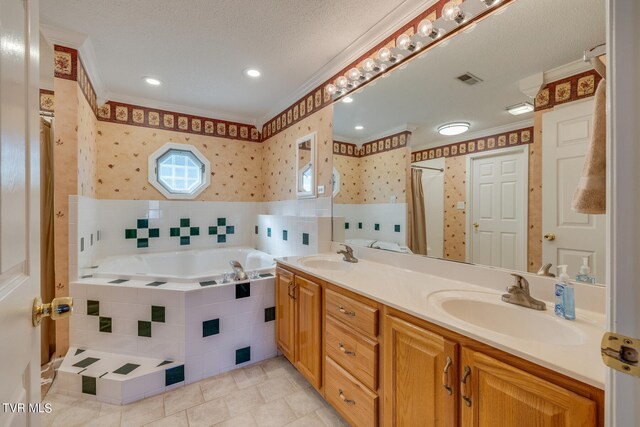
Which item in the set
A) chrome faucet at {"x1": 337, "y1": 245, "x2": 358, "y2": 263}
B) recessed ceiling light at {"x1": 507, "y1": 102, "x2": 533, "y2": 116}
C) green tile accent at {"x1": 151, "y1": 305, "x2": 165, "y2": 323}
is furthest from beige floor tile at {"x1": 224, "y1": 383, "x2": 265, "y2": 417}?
recessed ceiling light at {"x1": 507, "y1": 102, "x2": 533, "y2": 116}

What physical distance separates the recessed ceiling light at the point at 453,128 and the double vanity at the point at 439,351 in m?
0.73

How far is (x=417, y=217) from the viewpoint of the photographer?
5.65 ft

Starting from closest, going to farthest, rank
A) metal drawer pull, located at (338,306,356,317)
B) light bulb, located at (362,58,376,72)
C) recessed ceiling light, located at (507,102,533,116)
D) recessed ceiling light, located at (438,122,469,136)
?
1. recessed ceiling light, located at (507,102,533,116)
2. metal drawer pull, located at (338,306,356,317)
3. recessed ceiling light, located at (438,122,469,136)
4. light bulb, located at (362,58,376,72)

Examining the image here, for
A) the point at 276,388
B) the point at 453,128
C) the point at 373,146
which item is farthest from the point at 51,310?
the point at 373,146

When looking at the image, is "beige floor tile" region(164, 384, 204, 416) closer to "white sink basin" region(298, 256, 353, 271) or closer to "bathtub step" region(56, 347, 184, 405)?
"bathtub step" region(56, 347, 184, 405)

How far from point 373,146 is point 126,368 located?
229 cm

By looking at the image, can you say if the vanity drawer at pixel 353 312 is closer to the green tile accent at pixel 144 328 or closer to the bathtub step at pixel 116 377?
the bathtub step at pixel 116 377

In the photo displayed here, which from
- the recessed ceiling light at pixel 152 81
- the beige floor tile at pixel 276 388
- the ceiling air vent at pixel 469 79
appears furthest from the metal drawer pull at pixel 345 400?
the recessed ceiling light at pixel 152 81

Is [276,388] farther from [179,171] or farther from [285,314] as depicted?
[179,171]

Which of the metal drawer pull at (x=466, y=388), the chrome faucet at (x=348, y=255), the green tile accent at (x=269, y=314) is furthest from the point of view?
the green tile accent at (x=269, y=314)

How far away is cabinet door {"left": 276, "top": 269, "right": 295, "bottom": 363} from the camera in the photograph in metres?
1.90

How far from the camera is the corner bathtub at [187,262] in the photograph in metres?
2.64

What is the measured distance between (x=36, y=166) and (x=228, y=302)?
5.16 ft

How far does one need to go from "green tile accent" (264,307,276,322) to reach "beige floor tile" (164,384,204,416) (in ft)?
2.05
